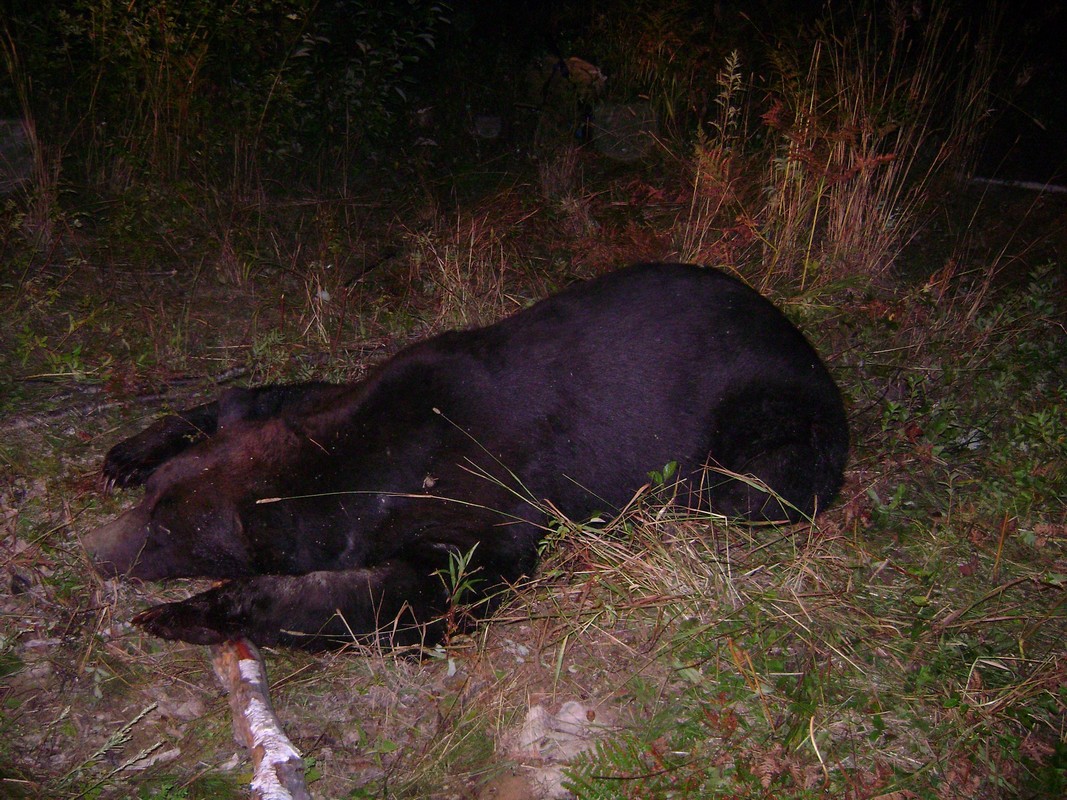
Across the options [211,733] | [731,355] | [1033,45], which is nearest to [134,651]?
[211,733]

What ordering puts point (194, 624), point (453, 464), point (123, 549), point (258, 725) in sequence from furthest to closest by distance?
point (453, 464) < point (123, 549) < point (194, 624) < point (258, 725)

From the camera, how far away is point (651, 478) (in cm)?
312

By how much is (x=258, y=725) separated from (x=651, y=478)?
166 centimetres

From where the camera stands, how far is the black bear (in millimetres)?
2828

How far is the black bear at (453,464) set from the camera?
9.28 feet

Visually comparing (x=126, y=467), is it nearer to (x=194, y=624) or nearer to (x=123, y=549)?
(x=123, y=549)

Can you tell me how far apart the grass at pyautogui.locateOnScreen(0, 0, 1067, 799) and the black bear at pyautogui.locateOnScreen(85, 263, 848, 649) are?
15 centimetres

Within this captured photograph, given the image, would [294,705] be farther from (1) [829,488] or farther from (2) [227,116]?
(2) [227,116]

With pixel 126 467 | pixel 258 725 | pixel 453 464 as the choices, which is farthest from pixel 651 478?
pixel 126 467

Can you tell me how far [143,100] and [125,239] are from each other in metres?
0.95

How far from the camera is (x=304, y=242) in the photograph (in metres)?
5.16

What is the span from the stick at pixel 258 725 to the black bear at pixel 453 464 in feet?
0.28

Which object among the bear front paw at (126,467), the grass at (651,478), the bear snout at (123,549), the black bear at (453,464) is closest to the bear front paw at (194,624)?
the black bear at (453,464)

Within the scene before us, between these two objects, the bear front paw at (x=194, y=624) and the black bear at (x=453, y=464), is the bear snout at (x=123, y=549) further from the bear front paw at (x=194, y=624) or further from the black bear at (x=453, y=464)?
the bear front paw at (x=194, y=624)
